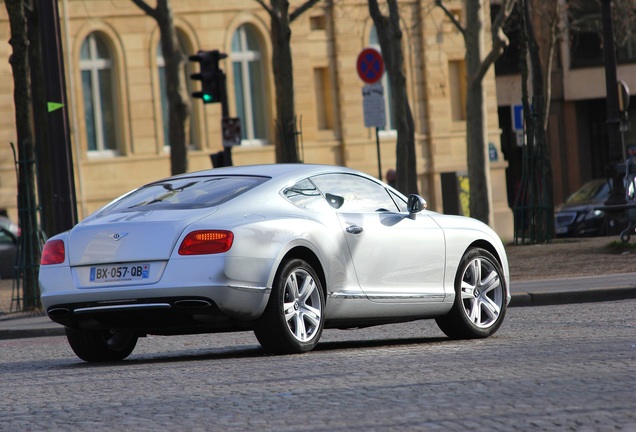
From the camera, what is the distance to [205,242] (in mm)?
10094

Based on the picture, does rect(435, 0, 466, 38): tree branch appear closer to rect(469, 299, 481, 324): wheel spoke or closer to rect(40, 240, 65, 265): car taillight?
rect(469, 299, 481, 324): wheel spoke

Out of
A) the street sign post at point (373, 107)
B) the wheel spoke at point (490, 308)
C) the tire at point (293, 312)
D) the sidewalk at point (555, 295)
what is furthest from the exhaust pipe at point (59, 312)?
the street sign post at point (373, 107)

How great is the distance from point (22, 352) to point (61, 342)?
4.91 ft

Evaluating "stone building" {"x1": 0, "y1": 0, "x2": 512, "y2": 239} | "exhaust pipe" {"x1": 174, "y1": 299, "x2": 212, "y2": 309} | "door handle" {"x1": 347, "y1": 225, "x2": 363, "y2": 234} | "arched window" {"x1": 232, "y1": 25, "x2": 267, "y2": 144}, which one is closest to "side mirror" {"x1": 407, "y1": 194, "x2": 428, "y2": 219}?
"door handle" {"x1": 347, "y1": 225, "x2": 363, "y2": 234}

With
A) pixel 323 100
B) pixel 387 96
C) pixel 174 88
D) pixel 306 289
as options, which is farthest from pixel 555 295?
pixel 387 96

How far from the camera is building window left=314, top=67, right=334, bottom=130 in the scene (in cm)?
4091

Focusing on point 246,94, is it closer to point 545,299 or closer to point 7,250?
point 7,250

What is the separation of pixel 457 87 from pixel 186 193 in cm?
3240

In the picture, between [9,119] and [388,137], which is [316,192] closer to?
[9,119]

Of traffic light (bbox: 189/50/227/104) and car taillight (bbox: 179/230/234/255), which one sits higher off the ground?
traffic light (bbox: 189/50/227/104)

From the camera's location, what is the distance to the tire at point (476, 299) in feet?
38.4

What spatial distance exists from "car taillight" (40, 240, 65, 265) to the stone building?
25.6m

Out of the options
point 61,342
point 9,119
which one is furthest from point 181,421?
point 9,119

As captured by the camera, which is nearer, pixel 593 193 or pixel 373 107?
pixel 373 107
